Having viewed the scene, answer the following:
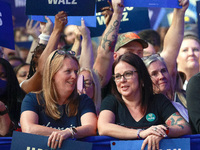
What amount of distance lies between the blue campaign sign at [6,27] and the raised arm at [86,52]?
980 millimetres

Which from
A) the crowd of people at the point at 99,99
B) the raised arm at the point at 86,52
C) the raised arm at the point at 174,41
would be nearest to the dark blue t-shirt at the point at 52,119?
the crowd of people at the point at 99,99

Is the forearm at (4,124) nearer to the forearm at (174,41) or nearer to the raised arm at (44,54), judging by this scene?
the raised arm at (44,54)

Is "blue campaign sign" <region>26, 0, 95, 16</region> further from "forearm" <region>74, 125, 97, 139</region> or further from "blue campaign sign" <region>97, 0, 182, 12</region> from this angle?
"forearm" <region>74, 125, 97, 139</region>

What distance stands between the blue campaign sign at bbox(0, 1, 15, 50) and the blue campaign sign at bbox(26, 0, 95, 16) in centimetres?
28

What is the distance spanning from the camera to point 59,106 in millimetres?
3535

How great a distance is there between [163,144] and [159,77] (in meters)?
1.36

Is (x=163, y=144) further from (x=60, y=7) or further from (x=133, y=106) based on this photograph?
(x=60, y=7)

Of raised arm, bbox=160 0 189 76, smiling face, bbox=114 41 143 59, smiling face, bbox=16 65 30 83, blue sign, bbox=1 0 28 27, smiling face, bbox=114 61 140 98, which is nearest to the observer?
smiling face, bbox=114 61 140 98

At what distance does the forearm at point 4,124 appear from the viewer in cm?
345

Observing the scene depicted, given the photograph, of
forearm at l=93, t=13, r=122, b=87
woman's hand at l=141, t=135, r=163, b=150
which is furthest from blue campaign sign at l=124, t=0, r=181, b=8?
woman's hand at l=141, t=135, r=163, b=150

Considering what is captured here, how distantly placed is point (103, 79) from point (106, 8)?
920 mm

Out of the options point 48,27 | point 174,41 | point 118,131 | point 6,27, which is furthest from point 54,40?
point 118,131

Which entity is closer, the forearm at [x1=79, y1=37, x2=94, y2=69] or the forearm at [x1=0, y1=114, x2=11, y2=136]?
the forearm at [x1=0, y1=114, x2=11, y2=136]

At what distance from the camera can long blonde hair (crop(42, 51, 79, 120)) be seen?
11.5 ft
